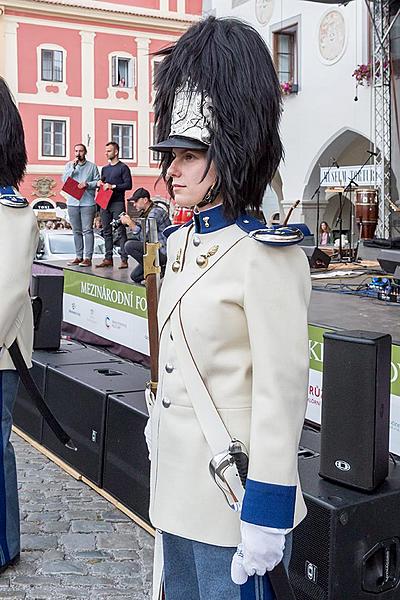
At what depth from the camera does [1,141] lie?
3.22 m

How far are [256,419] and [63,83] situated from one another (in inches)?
1112

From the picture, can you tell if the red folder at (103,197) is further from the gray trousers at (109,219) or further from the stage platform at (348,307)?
the stage platform at (348,307)

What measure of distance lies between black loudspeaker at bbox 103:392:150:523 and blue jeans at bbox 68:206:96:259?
4.96 metres

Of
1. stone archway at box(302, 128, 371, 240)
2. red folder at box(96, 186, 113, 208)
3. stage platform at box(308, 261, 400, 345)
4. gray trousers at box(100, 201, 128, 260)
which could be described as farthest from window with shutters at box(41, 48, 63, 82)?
stage platform at box(308, 261, 400, 345)

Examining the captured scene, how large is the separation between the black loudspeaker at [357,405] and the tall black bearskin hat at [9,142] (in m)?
1.40

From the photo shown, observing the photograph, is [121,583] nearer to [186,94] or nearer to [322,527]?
[322,527]

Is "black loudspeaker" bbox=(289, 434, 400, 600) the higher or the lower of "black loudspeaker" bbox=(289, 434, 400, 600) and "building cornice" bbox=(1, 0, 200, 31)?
the lower

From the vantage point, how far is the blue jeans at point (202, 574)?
1852 mm

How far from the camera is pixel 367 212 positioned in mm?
12031

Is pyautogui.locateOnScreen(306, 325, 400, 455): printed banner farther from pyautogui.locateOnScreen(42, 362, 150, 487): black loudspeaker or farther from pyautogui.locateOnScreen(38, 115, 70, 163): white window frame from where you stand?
pyautogui.locateOnScreen(38, 115, 70, 163): white window frame

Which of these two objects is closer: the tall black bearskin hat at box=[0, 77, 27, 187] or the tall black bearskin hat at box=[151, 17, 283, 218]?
the tall black bearskin hat at box=[151, 17, 283, 218]

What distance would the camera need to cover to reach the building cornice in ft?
90.7

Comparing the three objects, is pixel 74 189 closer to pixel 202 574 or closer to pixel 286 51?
pixel 202 574

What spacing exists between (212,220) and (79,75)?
28.1 metres
